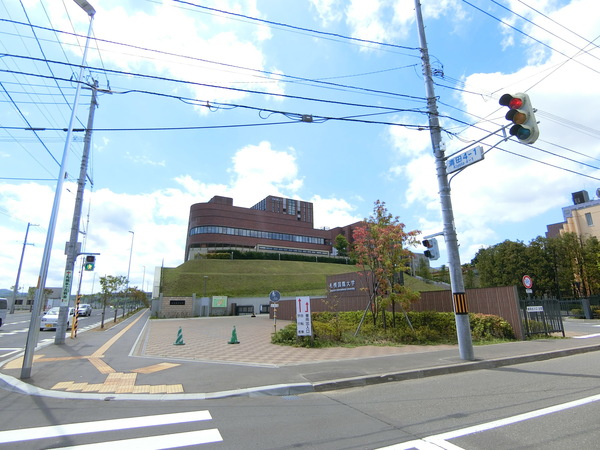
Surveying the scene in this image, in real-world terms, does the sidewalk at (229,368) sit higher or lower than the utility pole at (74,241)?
lower

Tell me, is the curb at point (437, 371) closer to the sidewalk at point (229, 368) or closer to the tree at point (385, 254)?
the sidewalk at point (229, 368)

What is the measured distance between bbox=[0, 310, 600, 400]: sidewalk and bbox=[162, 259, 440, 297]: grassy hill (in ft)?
111

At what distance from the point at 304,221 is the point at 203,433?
311 feet

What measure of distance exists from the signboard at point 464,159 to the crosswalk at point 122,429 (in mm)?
8599

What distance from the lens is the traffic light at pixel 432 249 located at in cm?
986

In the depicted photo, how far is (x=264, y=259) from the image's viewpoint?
74500 mm

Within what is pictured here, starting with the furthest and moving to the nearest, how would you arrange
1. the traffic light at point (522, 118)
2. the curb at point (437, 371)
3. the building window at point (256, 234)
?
the building window at point (256, 234), the traffic light at point (522, 118), the curb at point (437, 371)

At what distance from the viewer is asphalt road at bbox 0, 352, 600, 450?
13.3ft

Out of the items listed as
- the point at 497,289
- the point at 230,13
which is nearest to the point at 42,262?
the point at 230,13

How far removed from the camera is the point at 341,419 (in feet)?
16.1

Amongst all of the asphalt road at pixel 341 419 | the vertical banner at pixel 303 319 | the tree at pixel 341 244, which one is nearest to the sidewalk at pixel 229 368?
the asphalt road at pixel 341 419

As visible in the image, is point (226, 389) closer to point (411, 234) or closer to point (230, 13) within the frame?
point (230, 13)

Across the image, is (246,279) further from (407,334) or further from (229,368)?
(229,368)

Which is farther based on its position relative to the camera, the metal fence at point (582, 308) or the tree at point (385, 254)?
the metal fence at point (582, 308)
